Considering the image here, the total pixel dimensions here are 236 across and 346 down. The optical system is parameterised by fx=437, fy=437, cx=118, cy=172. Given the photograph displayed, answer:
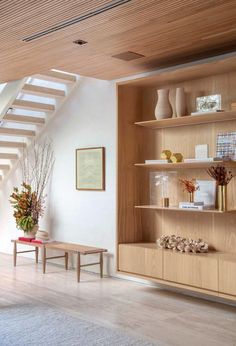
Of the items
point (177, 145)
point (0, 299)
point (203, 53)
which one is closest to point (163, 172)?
point (177, 145)

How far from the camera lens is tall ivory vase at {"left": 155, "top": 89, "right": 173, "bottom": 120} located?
4809 mm

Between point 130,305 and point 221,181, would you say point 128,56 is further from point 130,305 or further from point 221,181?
point 130,305

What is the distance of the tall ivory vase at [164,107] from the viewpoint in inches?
189

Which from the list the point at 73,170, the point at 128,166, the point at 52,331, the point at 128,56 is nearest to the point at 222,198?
the point at 128,166

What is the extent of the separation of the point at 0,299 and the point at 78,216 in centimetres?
196

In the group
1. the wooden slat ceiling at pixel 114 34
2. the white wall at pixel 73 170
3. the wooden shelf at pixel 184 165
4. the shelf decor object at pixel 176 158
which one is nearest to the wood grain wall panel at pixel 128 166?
the wooden shelf at pixel 184 165

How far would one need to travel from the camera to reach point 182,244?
455 centimetres

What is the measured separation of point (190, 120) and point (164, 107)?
0.37 m

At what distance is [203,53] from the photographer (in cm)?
455

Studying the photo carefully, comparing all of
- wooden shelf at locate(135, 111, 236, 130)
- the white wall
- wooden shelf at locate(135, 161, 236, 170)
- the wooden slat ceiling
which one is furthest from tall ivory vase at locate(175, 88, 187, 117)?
the white wall

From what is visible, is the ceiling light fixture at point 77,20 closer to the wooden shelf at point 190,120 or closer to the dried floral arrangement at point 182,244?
the wooden shelf at point 190,120

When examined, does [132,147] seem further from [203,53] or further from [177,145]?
[203,53]

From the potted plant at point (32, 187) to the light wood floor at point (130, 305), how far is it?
0.83 metres

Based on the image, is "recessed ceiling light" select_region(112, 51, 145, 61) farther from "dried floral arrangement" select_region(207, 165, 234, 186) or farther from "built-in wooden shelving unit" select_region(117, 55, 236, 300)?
"dried floral arrangement" select_region(207, 165, 234, 186)
